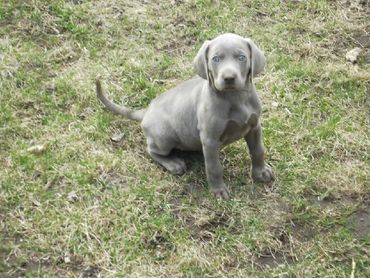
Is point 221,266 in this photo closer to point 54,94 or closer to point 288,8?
point 54,94

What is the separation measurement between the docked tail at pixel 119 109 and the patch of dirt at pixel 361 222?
1.87m

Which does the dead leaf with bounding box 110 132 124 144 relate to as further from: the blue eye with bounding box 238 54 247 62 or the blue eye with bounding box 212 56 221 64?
the blue eye with bounding box 238 54 247 62

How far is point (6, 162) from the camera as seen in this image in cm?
523

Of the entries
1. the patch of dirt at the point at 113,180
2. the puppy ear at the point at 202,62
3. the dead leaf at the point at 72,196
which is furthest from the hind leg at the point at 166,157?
the puppy ear at the point at 202,62

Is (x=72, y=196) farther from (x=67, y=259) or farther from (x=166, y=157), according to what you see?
(x=166, y=157)

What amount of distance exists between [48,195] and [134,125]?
1.04 m

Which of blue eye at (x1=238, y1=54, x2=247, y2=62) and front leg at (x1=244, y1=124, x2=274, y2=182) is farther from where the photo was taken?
front leg at (x1=244, y1=124, x2=274, y2=182)

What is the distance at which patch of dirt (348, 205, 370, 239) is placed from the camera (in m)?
4.62

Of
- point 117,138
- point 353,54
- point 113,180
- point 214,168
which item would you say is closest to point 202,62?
point 214,168

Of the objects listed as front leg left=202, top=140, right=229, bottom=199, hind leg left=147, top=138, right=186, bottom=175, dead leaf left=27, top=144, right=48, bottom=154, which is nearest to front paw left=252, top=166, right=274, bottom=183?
front leg left=202, top=140, right=229, bottom=199

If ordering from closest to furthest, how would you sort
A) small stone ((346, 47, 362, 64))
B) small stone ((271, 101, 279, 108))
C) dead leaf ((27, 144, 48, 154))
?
dead leaf ((27, 144, 48, 154)) < small stone ((271, 101, 279, 108)) < small stone ((346, 47, 362, 64))

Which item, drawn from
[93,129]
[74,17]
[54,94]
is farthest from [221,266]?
[74,17]

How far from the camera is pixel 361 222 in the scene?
472cm

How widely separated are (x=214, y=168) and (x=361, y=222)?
113 cm
